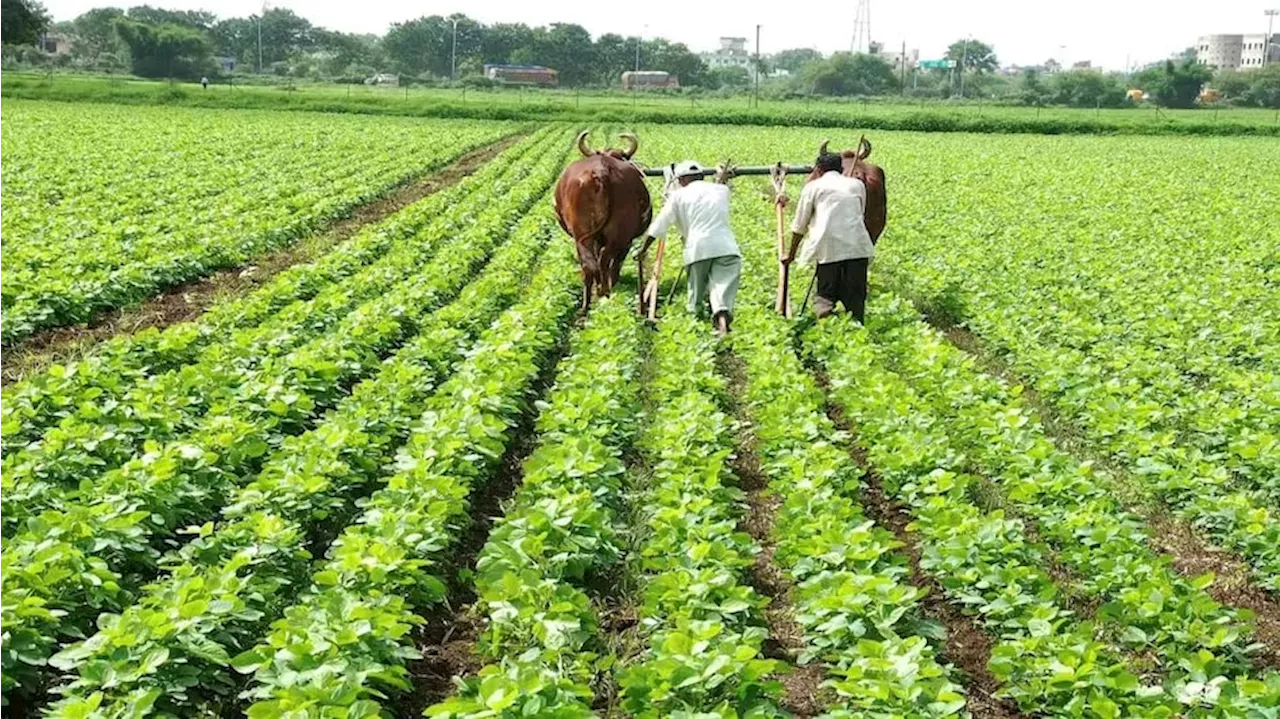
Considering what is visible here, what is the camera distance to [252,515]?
5.19 meters

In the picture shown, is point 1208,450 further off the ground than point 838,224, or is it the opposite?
point 838,224

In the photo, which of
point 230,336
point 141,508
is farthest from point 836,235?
point 141,508

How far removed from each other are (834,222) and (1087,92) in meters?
73.1

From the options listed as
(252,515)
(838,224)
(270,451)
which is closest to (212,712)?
(252,515)

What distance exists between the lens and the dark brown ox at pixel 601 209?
11.1 meters

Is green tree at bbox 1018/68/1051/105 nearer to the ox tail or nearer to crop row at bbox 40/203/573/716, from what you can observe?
the ox tail

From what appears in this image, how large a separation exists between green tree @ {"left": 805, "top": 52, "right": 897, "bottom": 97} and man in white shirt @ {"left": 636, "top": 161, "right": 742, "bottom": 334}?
304 feet

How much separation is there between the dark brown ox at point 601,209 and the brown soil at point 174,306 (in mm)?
3847

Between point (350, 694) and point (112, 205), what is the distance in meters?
16.1

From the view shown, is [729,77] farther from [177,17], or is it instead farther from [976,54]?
[177,17]

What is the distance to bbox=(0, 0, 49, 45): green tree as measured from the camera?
55.2m

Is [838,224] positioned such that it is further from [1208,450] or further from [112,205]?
[112,205]

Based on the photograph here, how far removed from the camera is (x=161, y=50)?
77.4m

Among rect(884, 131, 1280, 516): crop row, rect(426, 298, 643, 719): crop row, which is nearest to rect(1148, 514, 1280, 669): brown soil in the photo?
rect(884, 131, 1280, 516): crop row
